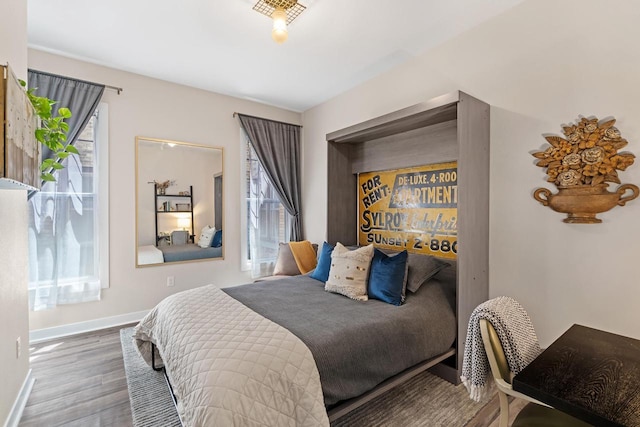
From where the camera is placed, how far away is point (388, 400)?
198 centimetres

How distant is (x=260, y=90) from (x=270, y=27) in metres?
1.33

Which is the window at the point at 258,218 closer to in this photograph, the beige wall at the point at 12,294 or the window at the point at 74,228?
the window at the point at 74,228

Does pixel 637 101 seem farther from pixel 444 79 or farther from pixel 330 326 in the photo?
pixel 330 326

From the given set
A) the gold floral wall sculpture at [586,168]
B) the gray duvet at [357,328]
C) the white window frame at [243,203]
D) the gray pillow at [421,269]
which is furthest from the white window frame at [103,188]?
the gold floral wall sculpture at [586,168]

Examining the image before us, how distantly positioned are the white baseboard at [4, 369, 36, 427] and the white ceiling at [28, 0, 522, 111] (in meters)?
2.78

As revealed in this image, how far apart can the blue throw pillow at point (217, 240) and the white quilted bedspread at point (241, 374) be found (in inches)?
84.8

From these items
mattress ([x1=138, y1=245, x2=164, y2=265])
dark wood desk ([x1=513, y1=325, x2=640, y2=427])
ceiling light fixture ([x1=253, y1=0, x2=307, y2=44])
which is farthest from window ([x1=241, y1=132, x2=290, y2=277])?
dark wood desk ([x1=513, y1=325, x2=640, y2=427])

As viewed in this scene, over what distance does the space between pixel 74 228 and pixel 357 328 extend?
3094 mm

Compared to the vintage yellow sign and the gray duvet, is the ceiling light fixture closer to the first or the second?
the vintage yellow sign

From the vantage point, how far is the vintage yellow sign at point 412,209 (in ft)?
8.82

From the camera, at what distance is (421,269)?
8.07 ft

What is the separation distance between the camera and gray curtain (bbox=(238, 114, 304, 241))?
13.4 ft

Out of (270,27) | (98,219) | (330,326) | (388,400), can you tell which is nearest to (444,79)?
(270,27)

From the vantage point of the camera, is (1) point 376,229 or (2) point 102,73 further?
(1) point 376,229
